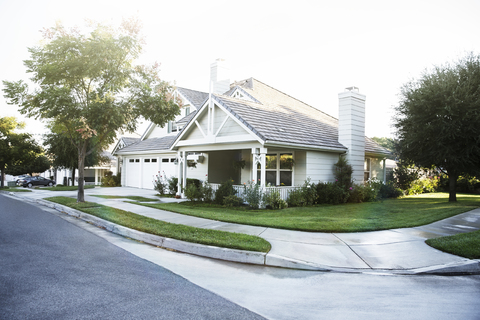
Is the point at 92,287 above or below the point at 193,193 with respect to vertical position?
below

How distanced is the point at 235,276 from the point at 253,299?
1.02 meters

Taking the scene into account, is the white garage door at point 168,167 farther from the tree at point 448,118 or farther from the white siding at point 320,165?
the tree at point 448,118

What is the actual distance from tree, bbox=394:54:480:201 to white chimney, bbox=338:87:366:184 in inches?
90.0

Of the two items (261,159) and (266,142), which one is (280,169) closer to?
(261,159)

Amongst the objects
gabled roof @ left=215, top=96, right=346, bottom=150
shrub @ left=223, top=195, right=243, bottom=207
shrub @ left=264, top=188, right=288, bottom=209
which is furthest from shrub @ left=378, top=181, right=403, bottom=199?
shrub @ left=223, top=195, right=243, bottom=207

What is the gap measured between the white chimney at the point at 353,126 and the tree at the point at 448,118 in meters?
2.29

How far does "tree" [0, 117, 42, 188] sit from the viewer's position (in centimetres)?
2716

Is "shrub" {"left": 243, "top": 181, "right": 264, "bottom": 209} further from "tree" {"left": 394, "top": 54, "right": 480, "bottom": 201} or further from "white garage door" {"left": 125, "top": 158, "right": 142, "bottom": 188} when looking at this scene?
"white garage door" {"left": 125, "top": 158, "right": 142, "bottom": 188}

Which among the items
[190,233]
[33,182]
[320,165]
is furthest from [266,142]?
[33,182]

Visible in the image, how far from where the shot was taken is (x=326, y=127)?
61.3ft

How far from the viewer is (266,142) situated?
497 inches

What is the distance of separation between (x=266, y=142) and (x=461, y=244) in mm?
7352

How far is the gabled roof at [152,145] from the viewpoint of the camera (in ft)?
73.7

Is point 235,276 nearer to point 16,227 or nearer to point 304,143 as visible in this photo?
point 16,227
